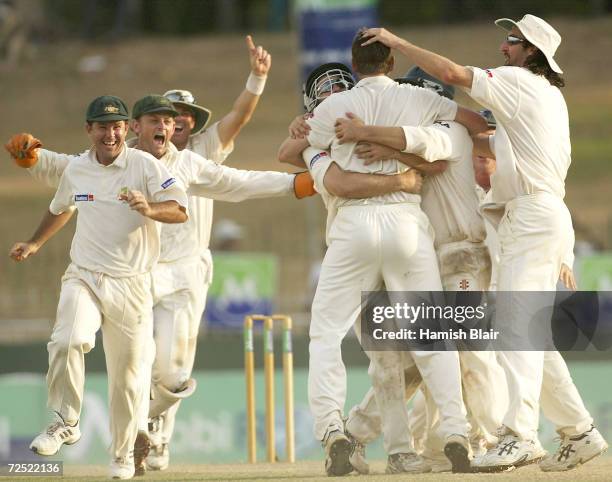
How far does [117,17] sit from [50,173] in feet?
121

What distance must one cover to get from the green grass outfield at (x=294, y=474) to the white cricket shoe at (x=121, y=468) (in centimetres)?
10

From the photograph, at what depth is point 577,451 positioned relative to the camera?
8.11m

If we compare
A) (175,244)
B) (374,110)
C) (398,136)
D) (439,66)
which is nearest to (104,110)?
(374,110)

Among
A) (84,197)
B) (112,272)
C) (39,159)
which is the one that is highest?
(39,159)

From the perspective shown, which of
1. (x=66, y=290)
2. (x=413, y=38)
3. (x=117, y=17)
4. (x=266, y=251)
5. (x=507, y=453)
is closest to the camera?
(x=507, y=453)

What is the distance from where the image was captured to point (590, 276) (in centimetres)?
1691

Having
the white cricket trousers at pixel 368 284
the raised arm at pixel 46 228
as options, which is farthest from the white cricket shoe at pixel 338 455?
the raised arm at pixel 46 228

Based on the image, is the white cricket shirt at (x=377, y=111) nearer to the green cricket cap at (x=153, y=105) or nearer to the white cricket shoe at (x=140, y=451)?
the green cricket cap at (x=153, y=105)

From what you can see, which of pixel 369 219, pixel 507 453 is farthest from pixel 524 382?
pixel 369 219

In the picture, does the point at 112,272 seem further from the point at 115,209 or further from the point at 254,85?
the point at 254,85

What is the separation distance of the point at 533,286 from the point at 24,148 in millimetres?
2766

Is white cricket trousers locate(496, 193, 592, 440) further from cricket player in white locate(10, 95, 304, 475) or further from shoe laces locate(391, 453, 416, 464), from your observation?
cricket player in white locate(10, 95, 304, 475)

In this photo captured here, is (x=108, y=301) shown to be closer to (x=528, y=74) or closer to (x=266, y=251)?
(x=528, y=74)

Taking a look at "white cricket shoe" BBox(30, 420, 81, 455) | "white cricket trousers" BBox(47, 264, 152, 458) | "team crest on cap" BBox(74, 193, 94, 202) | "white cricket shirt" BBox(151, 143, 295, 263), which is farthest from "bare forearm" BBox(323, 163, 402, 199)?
"white cricket shoe" BBox(30, 420, 81, 455)
